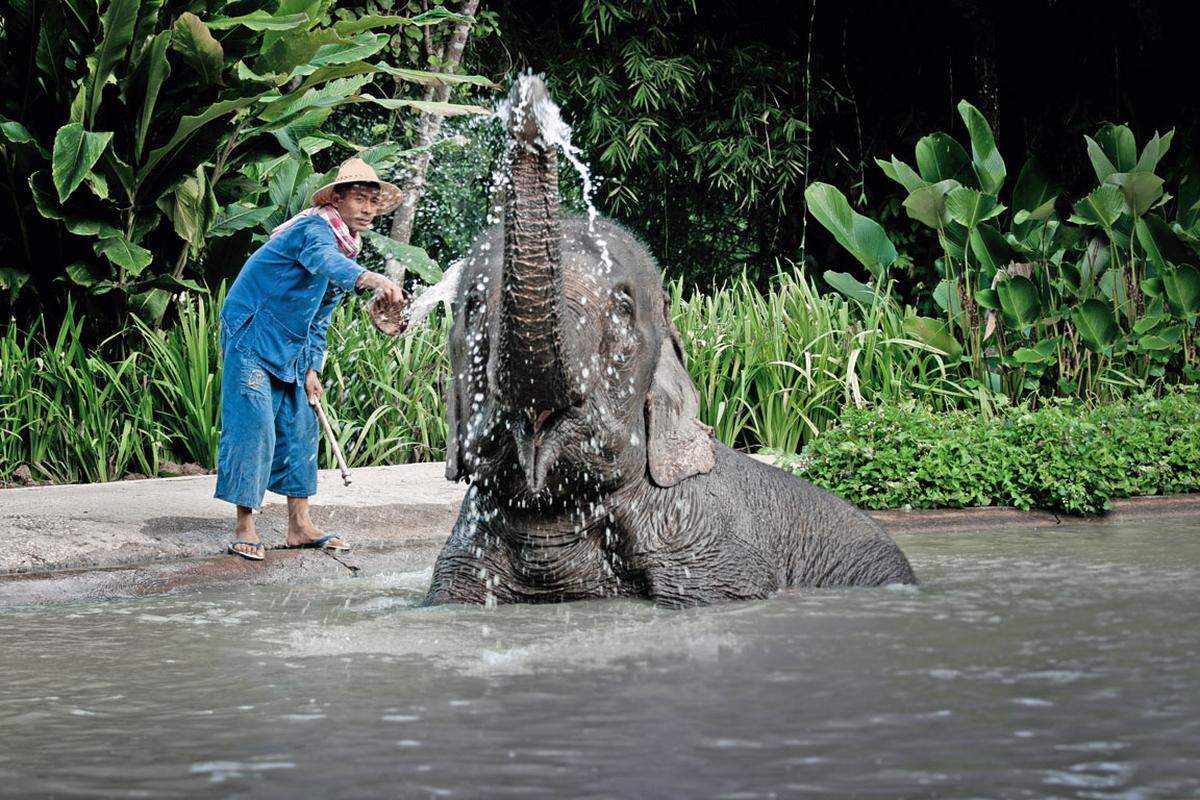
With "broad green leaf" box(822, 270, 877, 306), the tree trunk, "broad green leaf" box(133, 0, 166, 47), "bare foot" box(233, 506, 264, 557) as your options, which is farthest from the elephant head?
the tree trunk

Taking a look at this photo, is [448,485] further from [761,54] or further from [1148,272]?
[761,54]

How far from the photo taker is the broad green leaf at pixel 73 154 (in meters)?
8.28

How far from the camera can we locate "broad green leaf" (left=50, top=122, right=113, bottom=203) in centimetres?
828

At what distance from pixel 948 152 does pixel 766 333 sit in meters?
2.53

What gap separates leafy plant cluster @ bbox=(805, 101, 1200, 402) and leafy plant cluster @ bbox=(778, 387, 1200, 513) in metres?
1.93

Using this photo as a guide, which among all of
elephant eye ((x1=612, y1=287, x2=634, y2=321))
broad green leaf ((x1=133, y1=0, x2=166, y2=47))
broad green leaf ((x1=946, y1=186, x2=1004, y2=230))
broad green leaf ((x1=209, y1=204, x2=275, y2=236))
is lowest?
elephant eye ((x1=612, y1=287, x2=634, y2=321))

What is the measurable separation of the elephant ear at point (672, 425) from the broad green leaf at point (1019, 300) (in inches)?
226

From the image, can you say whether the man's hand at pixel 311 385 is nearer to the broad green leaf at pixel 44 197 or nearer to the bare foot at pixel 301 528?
the bare foot at pixel 301 528

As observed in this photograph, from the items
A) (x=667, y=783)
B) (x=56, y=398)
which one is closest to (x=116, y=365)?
(x=56, y=398)

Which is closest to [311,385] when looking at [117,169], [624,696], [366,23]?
[624,696]

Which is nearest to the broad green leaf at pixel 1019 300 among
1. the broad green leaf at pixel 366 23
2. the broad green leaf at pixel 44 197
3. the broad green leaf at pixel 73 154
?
the broad green leaf at pixel 366 23

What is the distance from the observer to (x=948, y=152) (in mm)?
10781

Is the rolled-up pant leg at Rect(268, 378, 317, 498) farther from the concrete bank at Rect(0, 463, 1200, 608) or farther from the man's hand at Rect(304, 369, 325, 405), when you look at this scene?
the concrete bank at Rect(0, 463, 1200, 608)

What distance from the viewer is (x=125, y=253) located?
8773 millimetres
